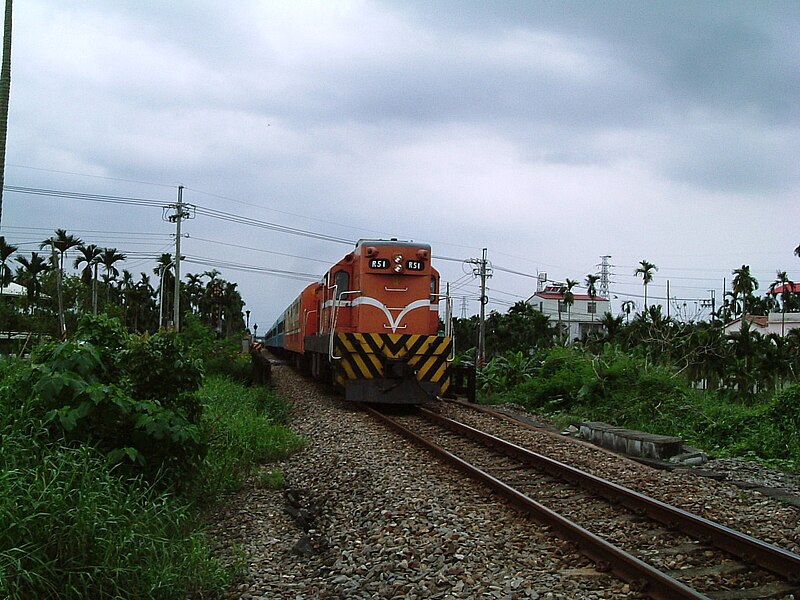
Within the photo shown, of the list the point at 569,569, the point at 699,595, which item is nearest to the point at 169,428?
the point at 569,569

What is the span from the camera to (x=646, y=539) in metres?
5.63

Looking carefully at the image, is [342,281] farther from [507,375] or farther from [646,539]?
[646,539]

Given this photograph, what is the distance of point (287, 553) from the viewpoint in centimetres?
606

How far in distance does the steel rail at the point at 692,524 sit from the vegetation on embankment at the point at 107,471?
3594mm

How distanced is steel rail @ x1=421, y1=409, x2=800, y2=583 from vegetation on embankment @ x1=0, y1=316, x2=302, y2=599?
3.59m

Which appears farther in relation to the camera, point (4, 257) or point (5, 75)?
point (4, 257)

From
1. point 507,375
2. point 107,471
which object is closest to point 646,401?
point 507,375

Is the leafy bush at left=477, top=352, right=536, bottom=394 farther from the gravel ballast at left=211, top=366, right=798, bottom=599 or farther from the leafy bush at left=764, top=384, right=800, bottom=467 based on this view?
the gravel ballast at left=211, top=366, right=798, bottom=599

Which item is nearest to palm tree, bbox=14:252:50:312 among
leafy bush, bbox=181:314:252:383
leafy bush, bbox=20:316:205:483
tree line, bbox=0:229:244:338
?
tree line, bbox=0:229:244:338

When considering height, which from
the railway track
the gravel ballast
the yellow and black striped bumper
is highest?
the yellow and black striped bumper

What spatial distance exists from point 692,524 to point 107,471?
4.75 meters

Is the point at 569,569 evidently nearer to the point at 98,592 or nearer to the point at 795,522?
the point at 795,522

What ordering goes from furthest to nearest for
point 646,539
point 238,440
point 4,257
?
1. point 4,257
2. point 238,440
3. point 646,539

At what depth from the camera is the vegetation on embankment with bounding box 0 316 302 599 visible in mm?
4590
